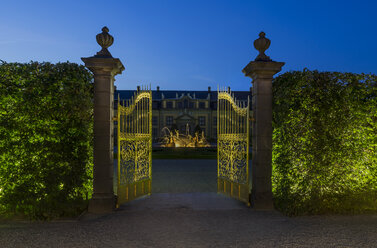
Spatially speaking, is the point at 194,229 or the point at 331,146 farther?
the point at 331,146

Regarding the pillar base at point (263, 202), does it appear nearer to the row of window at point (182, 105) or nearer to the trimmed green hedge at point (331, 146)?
the trimmed green hedge at point (331, 146)

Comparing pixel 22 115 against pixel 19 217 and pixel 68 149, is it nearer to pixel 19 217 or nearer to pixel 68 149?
pixel 68 149

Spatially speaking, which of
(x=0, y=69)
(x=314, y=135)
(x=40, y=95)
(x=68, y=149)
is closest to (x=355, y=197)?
(x=314, y=135)

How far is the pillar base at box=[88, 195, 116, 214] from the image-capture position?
17.2ft

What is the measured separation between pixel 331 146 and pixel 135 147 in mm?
4402

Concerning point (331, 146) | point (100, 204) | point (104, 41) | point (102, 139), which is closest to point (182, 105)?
point (104, 41)

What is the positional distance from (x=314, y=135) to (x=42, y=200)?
18.6 ft

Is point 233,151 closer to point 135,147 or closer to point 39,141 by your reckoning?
point 135,147

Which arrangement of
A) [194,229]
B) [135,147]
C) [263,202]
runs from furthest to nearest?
[135,147] → [263,202] → [194,229]

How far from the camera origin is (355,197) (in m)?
5.21

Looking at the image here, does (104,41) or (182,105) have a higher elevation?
(182,105)

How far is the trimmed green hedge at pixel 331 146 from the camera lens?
5129 mm

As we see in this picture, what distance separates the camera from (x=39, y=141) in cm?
482

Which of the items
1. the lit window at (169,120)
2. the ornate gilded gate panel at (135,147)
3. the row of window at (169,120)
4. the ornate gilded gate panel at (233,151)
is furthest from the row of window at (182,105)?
the ornate gilded gate panel at (135,147)
